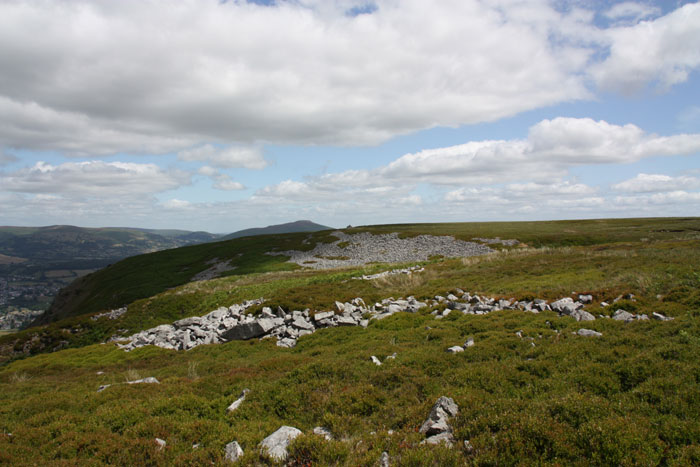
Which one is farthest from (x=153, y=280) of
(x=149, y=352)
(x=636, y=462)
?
(x=636, y=462)

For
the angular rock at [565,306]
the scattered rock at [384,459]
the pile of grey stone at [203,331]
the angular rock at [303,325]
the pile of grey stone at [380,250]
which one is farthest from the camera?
the pile of grey stone at [380,250]

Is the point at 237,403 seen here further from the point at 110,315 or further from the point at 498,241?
the point at 498,241

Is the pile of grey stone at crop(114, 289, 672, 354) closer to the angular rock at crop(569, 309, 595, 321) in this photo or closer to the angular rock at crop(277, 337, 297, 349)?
the angular rock at crop(277, 337, 297, 349)

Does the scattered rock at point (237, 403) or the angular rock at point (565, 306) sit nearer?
the scattered rock at point (237, 403)

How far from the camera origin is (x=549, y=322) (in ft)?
51.1

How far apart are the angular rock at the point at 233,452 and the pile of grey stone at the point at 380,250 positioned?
197ft

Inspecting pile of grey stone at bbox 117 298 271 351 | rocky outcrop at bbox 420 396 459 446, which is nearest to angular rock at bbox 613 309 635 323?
rocky outcrop at bbox 420 396 459 446

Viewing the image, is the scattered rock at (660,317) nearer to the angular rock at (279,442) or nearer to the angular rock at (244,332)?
the angular rock at (279,442)

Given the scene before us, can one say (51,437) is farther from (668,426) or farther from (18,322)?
(18,322)

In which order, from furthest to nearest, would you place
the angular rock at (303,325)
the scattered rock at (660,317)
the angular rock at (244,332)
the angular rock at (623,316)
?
the angular rock at (244,332), the angular rock at (303,325), the angular rock at (623,316), the scattered rock at (660,317)

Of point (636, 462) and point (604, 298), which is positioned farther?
point (604, 298)

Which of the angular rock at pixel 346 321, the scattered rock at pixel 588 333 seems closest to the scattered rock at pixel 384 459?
the scattered rock at pixel 588 333

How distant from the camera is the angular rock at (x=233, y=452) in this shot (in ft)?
25.2

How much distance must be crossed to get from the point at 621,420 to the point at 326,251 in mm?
83389
